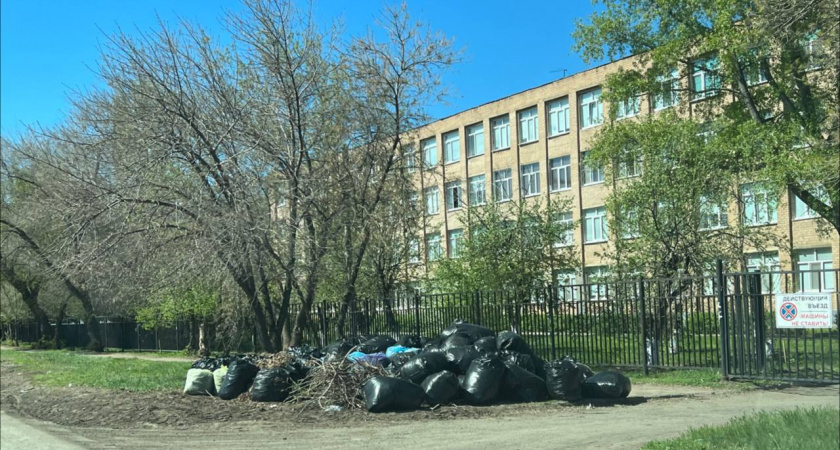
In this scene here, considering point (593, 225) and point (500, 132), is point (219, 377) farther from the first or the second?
point (500, 132)

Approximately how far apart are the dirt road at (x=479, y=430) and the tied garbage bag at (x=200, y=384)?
270cm

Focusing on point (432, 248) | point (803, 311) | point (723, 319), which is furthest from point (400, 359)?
point (432, 248)

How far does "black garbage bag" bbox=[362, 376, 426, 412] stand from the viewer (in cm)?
1151

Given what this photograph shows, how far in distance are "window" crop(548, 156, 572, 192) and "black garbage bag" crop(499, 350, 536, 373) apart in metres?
31.0

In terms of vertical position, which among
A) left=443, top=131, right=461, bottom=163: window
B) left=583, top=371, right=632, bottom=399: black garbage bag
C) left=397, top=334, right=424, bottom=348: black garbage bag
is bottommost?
left=583, top=371, right=632, bottom=399: black garbage bag

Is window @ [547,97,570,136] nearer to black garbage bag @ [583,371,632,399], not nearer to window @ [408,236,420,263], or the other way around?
window @ [408,236,420,263]

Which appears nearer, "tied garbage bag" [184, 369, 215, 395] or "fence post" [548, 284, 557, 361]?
"tied garbage bag" [184, 369, 215, 395]

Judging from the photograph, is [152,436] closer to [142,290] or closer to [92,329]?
[142,290]

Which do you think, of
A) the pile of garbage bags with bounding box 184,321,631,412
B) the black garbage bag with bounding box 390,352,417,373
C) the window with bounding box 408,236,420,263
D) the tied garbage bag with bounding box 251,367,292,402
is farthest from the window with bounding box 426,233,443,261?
the tied garbage bag with bounding box 251,367,292,402

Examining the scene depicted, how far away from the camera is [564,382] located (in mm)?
12406

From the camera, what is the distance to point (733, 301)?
1358cm

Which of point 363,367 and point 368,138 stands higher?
point 368,138

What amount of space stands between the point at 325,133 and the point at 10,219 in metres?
21.8

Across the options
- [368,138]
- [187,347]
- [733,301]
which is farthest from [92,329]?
[733,301]
